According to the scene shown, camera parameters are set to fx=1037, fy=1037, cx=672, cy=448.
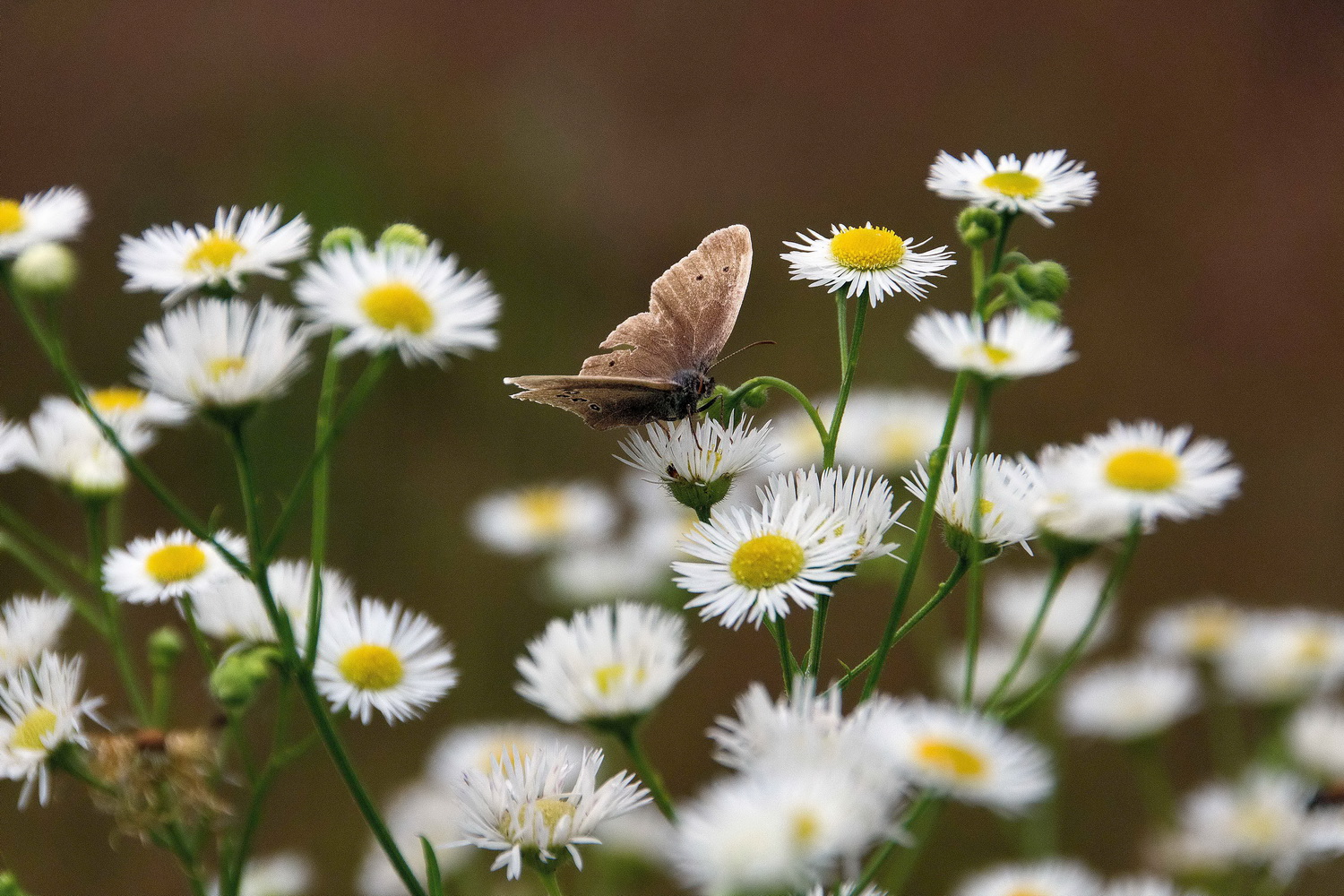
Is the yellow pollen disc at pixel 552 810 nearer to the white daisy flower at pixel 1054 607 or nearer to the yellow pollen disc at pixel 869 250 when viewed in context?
the yellow pollen disc at pixel 869 250

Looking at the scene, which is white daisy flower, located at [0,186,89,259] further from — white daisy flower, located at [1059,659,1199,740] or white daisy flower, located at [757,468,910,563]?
white daisy flower, located at [1059,659,1199,740]

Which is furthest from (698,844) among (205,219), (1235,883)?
(205,219)

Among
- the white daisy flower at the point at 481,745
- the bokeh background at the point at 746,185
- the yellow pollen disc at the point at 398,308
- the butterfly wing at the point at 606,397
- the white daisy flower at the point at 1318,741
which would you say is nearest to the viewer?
the yellow pollen disc at the point at 398,308

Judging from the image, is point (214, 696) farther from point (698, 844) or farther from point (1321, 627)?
point (1321, 627)

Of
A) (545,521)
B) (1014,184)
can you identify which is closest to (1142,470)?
(1014,184)

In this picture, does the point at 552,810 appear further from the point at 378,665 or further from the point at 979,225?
the point at 979,225

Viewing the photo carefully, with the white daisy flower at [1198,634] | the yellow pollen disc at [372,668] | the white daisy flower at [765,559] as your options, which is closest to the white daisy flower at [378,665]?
the yellow pollen disc at [372,668]
